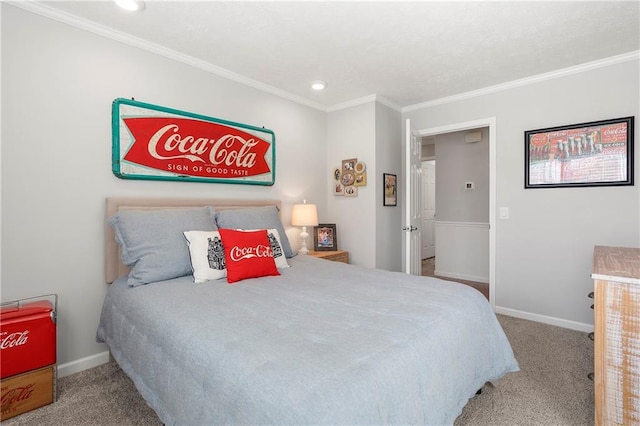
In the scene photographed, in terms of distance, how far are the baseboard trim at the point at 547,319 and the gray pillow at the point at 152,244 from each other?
10.6 feet

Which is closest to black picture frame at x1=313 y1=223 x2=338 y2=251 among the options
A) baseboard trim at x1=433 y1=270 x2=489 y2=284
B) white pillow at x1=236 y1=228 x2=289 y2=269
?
white pillow at x1=236 y1=228 x2=289 y2=269

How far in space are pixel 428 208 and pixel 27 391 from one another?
6.60m

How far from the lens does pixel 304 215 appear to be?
354cm

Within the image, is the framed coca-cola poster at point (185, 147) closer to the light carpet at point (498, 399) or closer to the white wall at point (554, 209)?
the light carpet at point (498, 399)

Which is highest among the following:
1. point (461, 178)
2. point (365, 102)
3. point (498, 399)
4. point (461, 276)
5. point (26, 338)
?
point (365, 102)

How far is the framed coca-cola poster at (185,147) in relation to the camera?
2.42m

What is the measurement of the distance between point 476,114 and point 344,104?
5.04 feet

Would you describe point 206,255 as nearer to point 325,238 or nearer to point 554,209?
point 325,238

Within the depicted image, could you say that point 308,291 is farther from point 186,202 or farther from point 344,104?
point 344,104

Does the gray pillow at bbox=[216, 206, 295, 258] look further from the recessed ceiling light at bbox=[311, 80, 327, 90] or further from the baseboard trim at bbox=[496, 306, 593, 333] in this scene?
the baseboard trim at bbox=[496, 306, 593, 333]

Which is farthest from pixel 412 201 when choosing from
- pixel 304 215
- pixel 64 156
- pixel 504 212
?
pixel 64 156

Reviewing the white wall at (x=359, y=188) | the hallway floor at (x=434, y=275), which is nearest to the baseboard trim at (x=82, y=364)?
the white wall at (x=359, y=188)

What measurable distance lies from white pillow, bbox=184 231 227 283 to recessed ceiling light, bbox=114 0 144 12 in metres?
1.51

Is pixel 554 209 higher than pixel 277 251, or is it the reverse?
pixel 554 209
